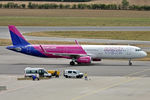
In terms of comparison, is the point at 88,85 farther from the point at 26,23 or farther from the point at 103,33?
the point at 26,23

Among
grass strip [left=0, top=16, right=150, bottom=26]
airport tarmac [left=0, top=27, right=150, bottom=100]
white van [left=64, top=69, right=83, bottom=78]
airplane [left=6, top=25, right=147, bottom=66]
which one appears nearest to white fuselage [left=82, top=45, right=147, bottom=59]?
airplane [left=6, top=25, right=147, bottom=66]

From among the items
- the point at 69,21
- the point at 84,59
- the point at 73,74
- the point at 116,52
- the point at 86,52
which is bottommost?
the point at 69,21

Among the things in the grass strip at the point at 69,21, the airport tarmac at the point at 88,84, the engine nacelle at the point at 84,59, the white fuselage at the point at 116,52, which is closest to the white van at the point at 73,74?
the airport tarmac at the point at 88,84

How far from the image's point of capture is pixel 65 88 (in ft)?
171


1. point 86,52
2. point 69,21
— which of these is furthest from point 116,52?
point 69,21

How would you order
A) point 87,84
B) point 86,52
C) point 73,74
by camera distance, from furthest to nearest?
1. point 86,52
2. point 73,74
3. point 87,84

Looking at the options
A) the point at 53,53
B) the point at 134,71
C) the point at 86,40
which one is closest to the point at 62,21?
the point at 86,40

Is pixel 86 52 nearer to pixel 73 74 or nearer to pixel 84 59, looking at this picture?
pixel 84 59

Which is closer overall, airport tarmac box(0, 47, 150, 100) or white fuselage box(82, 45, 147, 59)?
airport tarmac box(0, 47, 150, 100)

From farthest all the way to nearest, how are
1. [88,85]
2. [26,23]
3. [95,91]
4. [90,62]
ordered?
1. [26,23]
2. [90,62]
3. [88,85]
4. [95,91]

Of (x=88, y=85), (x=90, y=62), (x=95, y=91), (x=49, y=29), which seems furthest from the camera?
(x=49, y=29)

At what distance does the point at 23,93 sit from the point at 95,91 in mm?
7910

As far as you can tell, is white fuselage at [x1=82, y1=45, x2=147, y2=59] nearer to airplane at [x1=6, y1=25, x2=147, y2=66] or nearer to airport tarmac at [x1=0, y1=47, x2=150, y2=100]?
airplane at [x1=6, y1=25, x2=147, y2=66]

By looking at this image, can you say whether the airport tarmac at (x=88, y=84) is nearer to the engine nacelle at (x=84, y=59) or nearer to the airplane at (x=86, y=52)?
the engine nacelle at (x=84, y=59)
